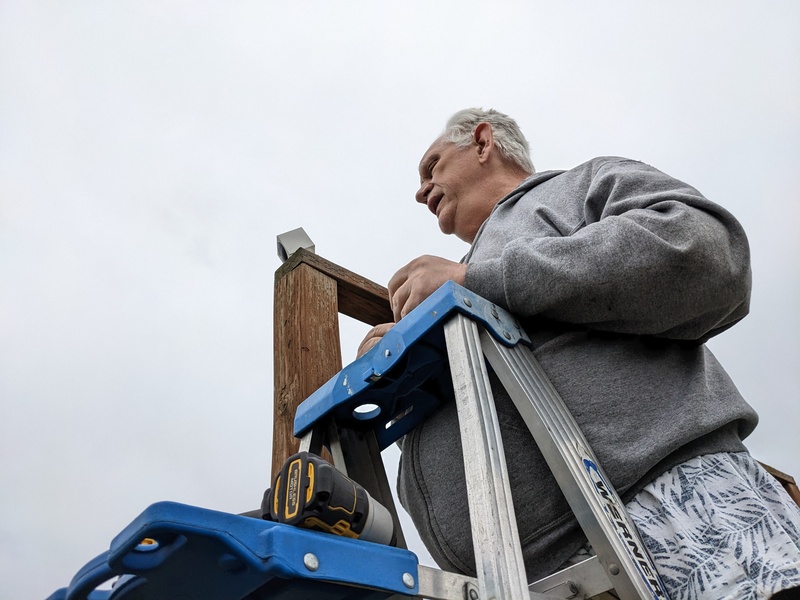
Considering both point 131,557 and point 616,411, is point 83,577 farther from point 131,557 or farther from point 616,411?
point 616,411

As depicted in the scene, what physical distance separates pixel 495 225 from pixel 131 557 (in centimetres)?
119

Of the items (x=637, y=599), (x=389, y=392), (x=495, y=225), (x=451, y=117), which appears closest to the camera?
(x=637, y=599)

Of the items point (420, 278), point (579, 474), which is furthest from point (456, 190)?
point (579, 474)

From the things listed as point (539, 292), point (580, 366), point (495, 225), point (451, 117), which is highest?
point (451, 117)

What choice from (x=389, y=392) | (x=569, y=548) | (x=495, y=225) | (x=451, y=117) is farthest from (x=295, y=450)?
(x=451, y=117)

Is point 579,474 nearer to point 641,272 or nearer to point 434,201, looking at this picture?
point 641,272

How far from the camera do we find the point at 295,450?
1532mm

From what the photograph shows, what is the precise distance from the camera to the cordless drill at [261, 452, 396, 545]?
2.81 feet

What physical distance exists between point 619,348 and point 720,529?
14.9 inches

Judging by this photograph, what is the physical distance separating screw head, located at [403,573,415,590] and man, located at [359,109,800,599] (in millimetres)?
436

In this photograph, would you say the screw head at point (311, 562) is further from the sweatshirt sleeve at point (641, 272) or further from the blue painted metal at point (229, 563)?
the sweatshirt sleeve at point (641, 272)

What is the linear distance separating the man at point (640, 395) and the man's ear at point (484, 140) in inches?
30.4

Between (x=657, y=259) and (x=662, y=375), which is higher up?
(x=657, y=259)

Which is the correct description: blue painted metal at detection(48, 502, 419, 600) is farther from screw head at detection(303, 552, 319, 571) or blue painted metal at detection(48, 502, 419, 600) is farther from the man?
the man
